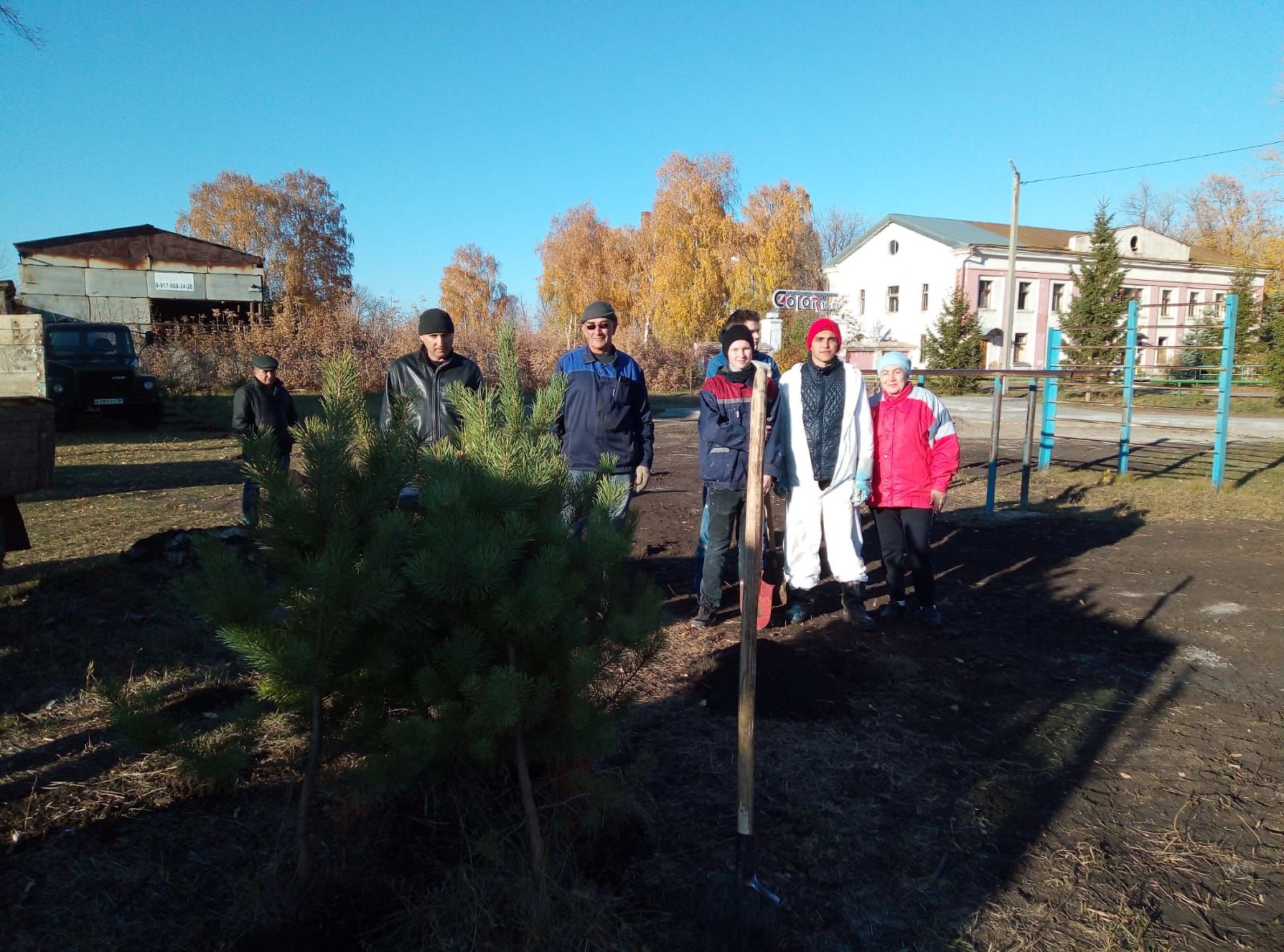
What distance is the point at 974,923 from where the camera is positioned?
2418 millimetres

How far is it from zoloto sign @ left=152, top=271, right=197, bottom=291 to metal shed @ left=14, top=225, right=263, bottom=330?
2cm

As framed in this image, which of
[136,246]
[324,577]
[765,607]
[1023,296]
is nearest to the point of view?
[324,577]

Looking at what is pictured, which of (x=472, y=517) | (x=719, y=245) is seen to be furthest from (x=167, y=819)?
(x=719, y=245)

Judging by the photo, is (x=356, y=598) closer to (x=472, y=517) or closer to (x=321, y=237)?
(x=472, y=517)

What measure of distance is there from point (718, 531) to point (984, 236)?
4466cm

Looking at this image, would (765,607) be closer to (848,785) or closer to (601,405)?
(601,405)

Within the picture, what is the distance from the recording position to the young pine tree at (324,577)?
6.54ft

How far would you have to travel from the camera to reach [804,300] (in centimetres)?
1106

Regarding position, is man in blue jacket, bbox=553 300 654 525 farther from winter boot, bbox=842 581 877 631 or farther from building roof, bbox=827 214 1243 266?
building roof, bbox=827 214 1243 266

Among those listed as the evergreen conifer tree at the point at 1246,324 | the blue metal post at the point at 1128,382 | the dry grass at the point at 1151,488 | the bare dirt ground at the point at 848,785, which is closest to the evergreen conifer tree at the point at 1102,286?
the evergreen conifer tree at the point at 1246,324

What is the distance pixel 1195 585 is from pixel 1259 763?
127 inches

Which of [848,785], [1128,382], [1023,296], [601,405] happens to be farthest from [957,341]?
[848,785]

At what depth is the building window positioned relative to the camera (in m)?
41.6

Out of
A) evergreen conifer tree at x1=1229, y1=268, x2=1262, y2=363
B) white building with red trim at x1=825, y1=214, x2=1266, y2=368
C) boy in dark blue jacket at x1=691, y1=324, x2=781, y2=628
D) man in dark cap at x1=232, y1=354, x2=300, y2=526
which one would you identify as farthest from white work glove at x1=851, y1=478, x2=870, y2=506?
white building with red trim at x1=825, y1=214, x2=1266, y2=368
